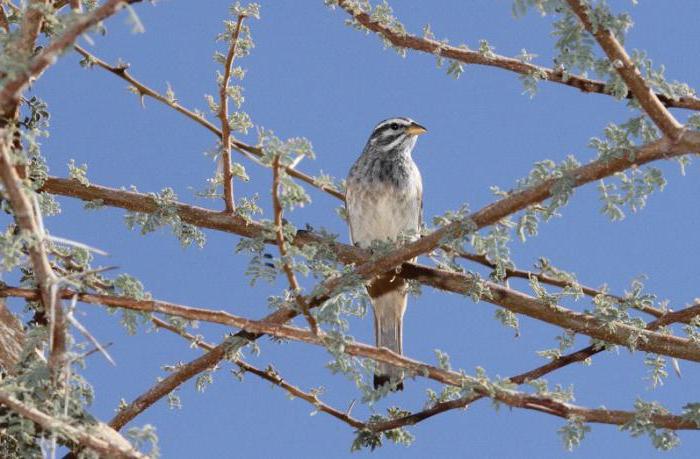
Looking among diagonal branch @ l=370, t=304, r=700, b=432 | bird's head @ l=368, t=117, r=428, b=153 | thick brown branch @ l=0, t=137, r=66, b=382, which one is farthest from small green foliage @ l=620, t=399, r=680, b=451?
bird's head @ l=368, t=117, r=428, b=153

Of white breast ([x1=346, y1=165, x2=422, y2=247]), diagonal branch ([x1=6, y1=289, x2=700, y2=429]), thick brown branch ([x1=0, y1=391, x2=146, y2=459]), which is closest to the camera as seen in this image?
thick brown branch ([x1=0, y1=391, x2=146, y2=459])

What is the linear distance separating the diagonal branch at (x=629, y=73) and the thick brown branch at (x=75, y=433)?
93.0 inches

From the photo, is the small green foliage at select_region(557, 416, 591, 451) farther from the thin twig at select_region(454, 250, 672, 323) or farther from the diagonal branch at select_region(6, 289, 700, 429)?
the thin twig at select_region(454, 250, 672, 323)

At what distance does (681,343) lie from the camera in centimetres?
504

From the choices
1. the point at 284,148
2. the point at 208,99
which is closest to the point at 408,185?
the point at 208,99

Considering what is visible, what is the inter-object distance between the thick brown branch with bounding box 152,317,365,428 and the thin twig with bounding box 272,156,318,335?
3.87 ft

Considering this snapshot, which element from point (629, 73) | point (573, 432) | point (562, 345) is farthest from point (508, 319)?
point (629, 73)

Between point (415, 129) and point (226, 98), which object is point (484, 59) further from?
point (415, 129)

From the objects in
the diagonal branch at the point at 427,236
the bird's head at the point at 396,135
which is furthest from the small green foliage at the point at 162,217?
the bird's head at the point at 396,135

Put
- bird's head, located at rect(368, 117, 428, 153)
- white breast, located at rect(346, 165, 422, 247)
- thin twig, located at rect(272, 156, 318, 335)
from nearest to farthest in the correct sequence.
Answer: thin twig, located at rect(272, 156, 318, 335) < white breast, located at rect(346, 165, 422, 247) < bird's head, located at rect(368, 117, 428, 153)

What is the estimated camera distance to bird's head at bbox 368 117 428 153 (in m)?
7.43

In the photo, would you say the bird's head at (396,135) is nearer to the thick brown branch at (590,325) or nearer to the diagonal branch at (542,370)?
the thick brown branch at (590,325)

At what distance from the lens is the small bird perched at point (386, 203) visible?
6418 millimetres

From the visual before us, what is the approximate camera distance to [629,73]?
389 centimetres
